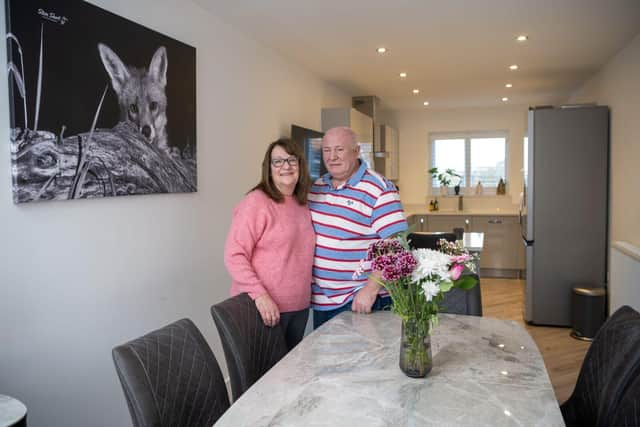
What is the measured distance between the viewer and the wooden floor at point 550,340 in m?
3.65

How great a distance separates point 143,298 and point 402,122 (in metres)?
6.25

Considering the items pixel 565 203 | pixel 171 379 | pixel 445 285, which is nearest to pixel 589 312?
pixel 565 203

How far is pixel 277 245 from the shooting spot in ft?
6.98

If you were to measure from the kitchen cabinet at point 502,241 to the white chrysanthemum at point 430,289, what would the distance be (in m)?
6.36

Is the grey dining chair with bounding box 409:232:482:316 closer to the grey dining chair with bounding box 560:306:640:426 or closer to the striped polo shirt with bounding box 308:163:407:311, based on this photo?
the striped polo shirt with bounding box 308:163:407:311

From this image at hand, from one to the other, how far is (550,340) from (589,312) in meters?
0.41

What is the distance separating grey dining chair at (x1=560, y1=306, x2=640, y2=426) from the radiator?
2147 mm

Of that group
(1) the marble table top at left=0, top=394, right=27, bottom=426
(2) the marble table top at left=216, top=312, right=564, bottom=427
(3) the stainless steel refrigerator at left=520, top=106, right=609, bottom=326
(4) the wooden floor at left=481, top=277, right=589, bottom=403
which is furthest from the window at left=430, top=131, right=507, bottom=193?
(1) the marble table top at left=0, top=394, right=27, bottom=426

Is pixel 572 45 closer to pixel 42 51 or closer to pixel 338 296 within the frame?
pixel 338 296

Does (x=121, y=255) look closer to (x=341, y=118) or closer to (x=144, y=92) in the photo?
(x=144, y=92)

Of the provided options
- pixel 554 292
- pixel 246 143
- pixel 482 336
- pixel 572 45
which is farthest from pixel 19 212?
pixel 554 292

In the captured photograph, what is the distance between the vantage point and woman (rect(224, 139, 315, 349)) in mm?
2053

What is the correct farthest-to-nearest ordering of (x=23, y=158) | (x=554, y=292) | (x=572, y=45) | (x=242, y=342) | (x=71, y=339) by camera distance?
(x=554, y=292), (x=572, y=45), (x=71, y=339), (x=23, y=158), (x=242, y=342)

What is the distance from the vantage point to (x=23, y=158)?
194 centimetres
